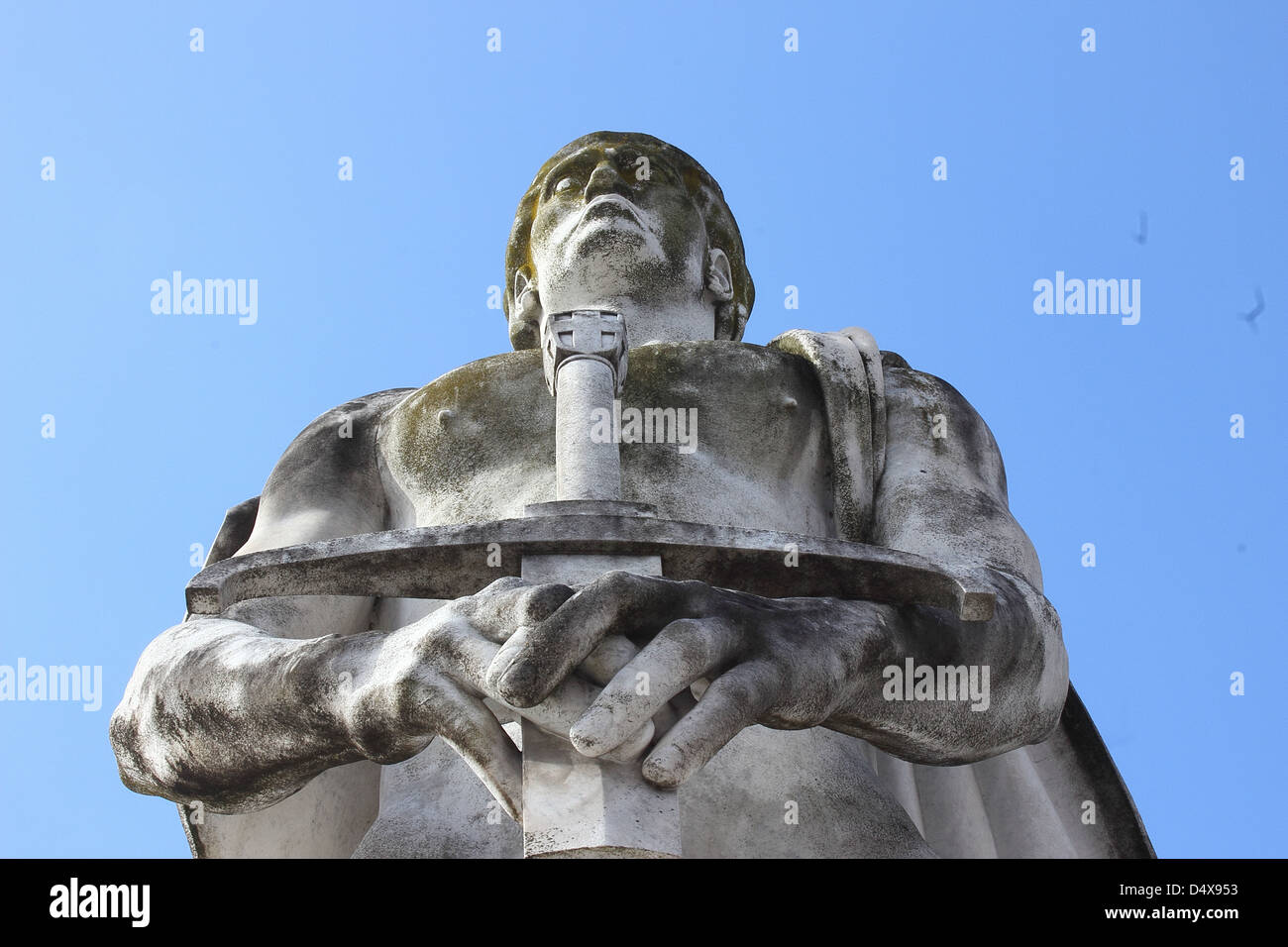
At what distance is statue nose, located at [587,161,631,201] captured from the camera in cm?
990

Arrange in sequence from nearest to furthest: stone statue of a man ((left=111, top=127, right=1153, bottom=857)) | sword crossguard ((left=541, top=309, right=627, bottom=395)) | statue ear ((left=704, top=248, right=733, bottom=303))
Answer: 1. stone statue of a man ((left=111, top=127, right=1153, bottom=857))
2. sword crossguard ((left=541, top=309, right=627, bottom=395))
3. statue ear ((left=704, top=248, right=733, bottom=303))

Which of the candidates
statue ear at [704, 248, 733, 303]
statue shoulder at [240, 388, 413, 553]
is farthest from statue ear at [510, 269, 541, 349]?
statue shoulder at [240, 388, 413, 553]

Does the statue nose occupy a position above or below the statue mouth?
above

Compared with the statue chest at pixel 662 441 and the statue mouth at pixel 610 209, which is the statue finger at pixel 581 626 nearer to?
the statue chest at pixel 662 441

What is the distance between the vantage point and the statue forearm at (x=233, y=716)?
19.9 ft

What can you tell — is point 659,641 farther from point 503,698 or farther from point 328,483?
point 328,483

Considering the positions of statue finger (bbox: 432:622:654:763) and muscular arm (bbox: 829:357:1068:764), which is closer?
statue finger (bbox: 432:622:654:763)

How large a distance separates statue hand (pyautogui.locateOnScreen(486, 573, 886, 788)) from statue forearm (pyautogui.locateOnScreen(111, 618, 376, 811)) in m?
0.92

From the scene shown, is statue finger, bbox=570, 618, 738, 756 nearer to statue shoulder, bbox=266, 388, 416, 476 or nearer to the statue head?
statue shoulder, bbox=266, 388, 416, 476

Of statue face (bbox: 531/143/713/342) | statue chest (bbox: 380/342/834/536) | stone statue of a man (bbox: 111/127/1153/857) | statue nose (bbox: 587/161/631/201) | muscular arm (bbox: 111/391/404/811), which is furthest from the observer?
statue nose (bbox: 587/161/631/201)

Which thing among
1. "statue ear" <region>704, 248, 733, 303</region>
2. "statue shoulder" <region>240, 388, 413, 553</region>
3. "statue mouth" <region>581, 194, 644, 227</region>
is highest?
"statue mouth" <region>581, 194, 644, 227</region>

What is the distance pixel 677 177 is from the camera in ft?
33.7

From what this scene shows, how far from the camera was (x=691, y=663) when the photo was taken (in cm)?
545

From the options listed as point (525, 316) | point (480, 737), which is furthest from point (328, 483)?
point (480, 737)
